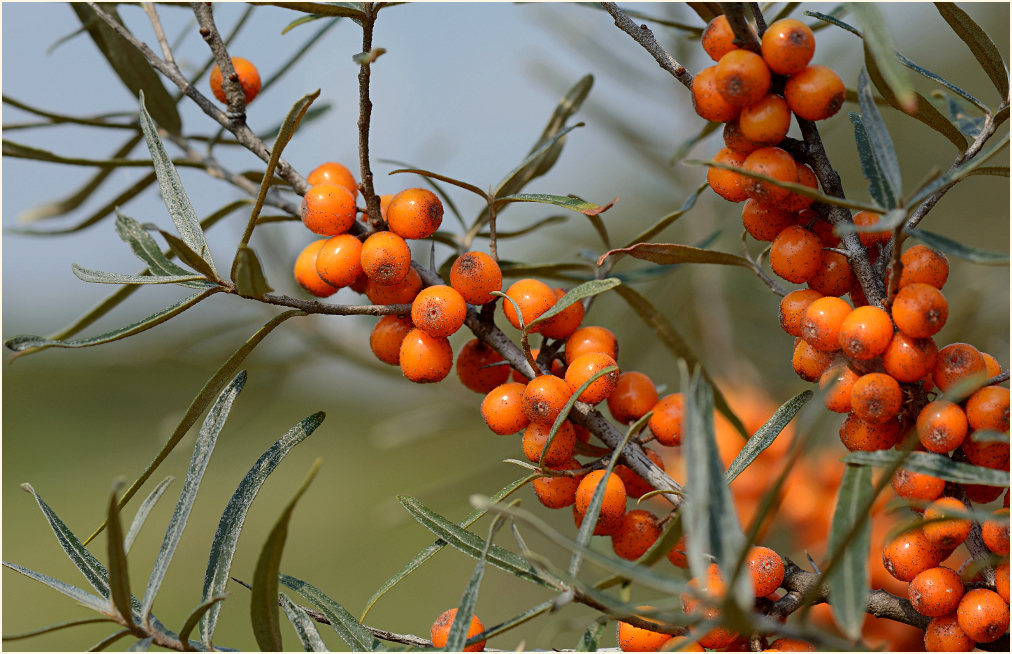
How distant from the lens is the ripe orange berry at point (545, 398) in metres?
0.38

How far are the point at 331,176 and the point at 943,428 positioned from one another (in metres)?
0.36

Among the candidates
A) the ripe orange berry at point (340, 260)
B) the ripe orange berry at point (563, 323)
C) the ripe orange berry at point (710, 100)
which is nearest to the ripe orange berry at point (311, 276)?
the ripe orange berry at point (340, 260)

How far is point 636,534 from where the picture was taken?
0.42m

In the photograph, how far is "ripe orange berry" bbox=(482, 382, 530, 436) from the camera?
0.41 metres

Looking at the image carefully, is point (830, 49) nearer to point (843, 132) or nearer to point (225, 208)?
point (843, 132)

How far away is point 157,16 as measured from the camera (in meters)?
0.54

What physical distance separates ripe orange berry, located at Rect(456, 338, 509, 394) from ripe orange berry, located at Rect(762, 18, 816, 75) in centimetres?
22

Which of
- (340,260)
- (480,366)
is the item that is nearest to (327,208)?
(340,260)

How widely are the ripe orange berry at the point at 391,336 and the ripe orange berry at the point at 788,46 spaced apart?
0.24m

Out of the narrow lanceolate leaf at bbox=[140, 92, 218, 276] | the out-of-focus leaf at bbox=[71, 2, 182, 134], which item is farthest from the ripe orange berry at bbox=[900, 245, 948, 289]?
the out-of-focus leaf at bbox=[71, 2, 182, 134]

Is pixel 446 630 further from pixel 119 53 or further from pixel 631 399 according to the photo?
pixel 119 53

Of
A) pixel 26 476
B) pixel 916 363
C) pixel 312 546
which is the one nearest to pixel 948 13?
pixel 916 363

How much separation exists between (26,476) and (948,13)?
1.71m

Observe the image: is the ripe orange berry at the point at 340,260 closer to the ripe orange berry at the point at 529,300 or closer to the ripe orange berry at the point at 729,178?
the ripe orange berry at the point at 529,300
